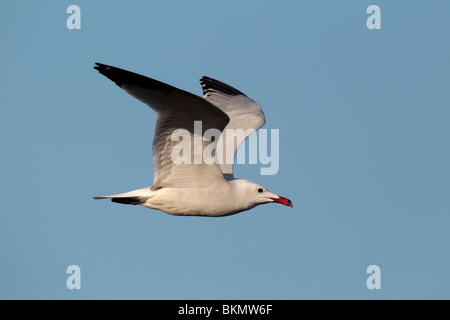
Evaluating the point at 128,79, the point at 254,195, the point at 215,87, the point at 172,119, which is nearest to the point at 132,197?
the point at 172,119

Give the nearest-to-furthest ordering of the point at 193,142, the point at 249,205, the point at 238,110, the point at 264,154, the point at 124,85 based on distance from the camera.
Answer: the point at 124,85 < the point at 193,142 < the point at 249,205 < the point at 264,154 < the point at 238,110

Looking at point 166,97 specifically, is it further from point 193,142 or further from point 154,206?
point 154,206

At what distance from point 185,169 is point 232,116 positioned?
2629 millimetres

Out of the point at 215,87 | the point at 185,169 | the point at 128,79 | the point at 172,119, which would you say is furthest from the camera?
the point at 215,87

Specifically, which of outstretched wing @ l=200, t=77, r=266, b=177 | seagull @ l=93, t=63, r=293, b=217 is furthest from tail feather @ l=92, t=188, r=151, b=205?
outstretched wing @ l=200, t=77, r=266, b=177

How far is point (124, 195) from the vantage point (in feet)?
33.0

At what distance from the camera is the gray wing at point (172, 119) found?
28.8 ft

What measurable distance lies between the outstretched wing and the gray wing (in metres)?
1.20

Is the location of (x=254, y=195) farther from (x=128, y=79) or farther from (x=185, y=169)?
(x=128, y=79)

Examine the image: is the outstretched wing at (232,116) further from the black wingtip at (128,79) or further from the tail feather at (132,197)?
the black wingtip at (128,79)

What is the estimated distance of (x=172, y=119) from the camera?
366 inches

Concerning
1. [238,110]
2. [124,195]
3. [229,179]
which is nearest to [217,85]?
[238,110]

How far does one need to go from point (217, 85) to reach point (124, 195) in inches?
152

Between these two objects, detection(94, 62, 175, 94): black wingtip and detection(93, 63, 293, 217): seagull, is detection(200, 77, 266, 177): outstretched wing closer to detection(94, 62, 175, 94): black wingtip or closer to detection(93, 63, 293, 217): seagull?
detection(93, 63, 293, 217): seagull
